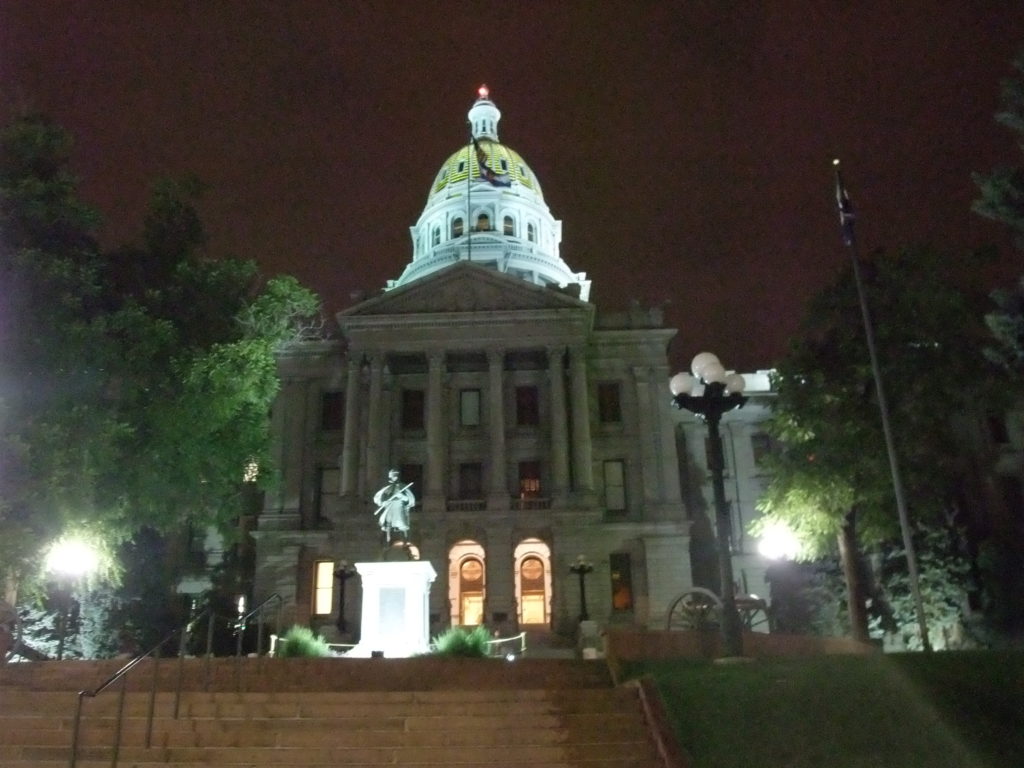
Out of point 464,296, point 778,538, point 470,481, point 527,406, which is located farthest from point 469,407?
point 778,538

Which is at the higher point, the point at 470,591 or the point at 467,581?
the point at 467,581

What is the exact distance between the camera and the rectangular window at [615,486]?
47500 mm

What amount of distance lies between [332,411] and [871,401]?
28655 mm

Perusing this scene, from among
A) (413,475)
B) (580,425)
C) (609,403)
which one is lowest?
(413,475)

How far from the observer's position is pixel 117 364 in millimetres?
21500

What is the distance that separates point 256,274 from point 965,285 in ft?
66.3

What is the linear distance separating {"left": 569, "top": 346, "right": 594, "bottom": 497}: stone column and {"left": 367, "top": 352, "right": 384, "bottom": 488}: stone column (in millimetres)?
9134

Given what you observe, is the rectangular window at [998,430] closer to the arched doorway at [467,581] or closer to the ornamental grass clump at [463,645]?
the arched doorway at [467,581]

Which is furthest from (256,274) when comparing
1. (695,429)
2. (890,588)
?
(695,429)

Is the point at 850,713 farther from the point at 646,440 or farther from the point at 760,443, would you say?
the point at 760,443

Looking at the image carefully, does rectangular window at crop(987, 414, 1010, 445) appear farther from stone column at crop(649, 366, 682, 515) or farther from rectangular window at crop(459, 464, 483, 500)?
rectangular window at crop(459, 464, 483, 500)

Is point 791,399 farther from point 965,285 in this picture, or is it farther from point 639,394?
point 639,394

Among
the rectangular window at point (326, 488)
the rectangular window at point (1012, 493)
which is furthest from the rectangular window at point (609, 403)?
the rectangular window at point (1012, 493)

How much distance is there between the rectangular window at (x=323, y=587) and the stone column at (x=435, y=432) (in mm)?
5825
